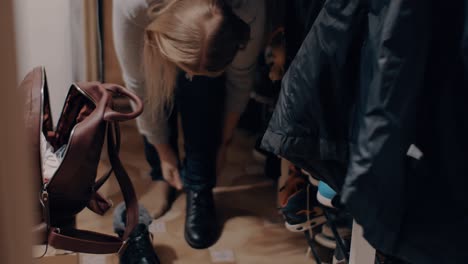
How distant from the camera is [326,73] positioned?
0.82m

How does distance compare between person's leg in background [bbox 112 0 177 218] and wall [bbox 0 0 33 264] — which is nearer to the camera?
wall [bbox 0 0 33 264]

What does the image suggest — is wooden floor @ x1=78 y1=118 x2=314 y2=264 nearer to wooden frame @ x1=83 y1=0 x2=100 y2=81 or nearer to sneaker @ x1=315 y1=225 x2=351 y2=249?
sneaker @ x1=315 y1=225 x2=351 y2=249

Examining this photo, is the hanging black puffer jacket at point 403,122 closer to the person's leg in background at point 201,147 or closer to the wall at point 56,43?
the person's leg in background at point 201,147

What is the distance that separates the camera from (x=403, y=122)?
73 cm

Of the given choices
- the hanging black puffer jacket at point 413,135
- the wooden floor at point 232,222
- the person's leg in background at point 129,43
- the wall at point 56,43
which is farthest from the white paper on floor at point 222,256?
the hanging black puffer jacket at point 413,135

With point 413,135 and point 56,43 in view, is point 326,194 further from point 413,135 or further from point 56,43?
point 56,43

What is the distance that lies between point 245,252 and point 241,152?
515mm

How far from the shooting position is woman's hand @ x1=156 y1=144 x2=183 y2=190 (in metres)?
1.50

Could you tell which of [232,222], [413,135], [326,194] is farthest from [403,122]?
[232,222]

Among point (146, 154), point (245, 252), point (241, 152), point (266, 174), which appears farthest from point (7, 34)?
point (241, 152)

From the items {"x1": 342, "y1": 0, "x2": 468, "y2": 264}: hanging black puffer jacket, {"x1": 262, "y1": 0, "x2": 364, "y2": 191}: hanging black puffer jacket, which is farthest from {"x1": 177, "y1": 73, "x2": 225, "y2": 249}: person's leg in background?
{"x1": 342, "y1": 0, "x2": 468, "y2": 264}: hanging black puffer jacket

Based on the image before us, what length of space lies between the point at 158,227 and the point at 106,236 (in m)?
0.34

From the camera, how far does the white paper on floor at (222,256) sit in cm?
136

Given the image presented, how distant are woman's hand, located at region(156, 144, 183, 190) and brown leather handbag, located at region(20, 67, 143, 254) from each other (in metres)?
0.32
